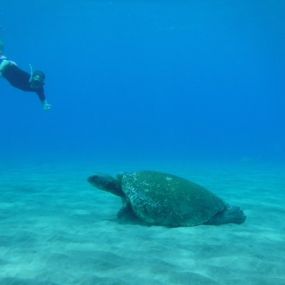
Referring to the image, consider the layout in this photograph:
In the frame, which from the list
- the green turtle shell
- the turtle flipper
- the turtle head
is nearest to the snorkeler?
the turtle head

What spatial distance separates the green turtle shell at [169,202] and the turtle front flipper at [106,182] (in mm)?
236

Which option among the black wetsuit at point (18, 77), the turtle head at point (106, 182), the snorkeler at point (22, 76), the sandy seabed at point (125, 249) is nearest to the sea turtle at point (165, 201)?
the turtle head at point (106, 182)

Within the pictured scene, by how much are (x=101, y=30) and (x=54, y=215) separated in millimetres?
69678

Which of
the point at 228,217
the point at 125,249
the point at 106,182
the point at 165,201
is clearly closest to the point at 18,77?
the point at 106,182

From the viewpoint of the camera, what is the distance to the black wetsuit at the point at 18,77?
37.5 feet

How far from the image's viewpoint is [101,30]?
7344cm

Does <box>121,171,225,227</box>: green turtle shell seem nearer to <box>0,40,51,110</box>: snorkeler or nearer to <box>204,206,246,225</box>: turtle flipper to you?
<box>204,206,246,225</box>: turtle flipper

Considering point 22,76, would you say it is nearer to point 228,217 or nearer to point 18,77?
point 18,77

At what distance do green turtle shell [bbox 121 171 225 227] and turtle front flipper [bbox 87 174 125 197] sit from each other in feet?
0.77

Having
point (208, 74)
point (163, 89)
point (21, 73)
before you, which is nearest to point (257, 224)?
point (21, 73)

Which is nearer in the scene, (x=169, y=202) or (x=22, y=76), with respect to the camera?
(x=169, y=202)

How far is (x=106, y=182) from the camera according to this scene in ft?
25.1

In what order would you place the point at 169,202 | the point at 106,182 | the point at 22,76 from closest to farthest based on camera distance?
1. the point at 169,202
2. the point at 106,182
3. the point at 22,76

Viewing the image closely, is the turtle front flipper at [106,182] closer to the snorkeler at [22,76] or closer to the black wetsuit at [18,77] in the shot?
the snorkeler at [22,76]
